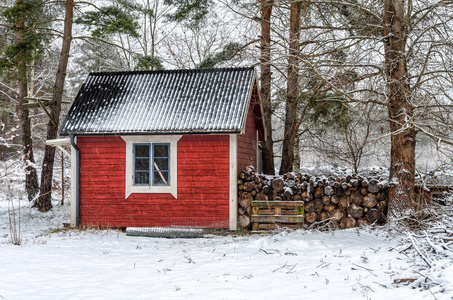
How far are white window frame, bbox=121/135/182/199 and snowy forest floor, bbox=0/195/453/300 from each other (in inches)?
80.0

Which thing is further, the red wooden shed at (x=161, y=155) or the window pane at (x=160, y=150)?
the window pane at (x=160, y=150)

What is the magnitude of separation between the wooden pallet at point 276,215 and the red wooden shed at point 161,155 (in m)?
0.61

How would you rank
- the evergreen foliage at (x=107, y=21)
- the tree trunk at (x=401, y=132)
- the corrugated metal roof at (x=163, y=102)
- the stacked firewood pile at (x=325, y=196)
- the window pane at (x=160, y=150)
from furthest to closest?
the evergreen foliage at (x=107, y=21)
the window pane at (x=160, y=150)
the corrugated metal roof at (x=163, y=102)
the stacked firewood pile at (x=325, y=196)
the tree trunk at (x=401, y=132)

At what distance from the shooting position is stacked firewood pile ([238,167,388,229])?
36.1 feet

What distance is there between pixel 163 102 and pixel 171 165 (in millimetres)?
1953

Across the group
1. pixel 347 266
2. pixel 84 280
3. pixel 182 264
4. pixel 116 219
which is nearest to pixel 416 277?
pixel 347 266

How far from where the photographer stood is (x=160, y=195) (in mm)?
12000

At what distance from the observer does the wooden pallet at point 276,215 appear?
11.2 meters

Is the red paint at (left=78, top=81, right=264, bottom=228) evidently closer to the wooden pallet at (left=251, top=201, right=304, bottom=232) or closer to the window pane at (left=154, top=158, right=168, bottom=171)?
the window pane at (left=154, top=158, right=168, bottom=171)

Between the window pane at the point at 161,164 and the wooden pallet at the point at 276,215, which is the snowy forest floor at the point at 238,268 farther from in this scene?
the window pane at the point at 161,164

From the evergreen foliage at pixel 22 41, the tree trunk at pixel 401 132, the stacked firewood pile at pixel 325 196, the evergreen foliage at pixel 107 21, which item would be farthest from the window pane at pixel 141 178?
the tree trunk at pixel 401 132

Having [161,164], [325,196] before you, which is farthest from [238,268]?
[161,164]

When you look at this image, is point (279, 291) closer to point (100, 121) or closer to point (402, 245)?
point (402, 245)

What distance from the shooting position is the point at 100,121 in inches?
481
